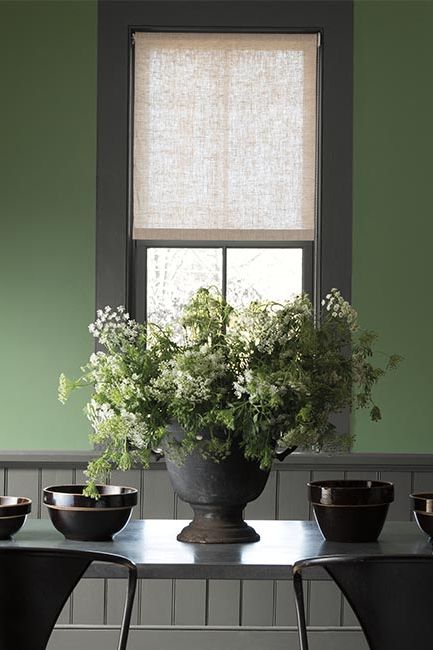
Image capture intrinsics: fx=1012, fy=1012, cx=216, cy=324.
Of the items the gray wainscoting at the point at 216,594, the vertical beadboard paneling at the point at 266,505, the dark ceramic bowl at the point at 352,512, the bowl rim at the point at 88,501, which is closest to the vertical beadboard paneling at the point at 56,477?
the gray wainscoting at the point at 216,594

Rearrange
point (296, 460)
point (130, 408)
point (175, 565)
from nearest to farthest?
point (175, 565)
point (130, 408)
point (296, 460)

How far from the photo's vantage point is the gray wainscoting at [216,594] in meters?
3.62

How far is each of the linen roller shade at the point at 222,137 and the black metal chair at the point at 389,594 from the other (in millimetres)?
2215

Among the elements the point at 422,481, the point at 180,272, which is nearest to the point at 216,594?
the point at 422,481

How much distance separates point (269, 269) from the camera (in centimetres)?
385

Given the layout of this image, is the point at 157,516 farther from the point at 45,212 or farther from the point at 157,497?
the point at 45,212

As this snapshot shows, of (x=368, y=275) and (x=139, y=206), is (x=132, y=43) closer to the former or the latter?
(x=139, y=206)

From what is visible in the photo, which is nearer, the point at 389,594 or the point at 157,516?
the point at 389,594

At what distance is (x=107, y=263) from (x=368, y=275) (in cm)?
98

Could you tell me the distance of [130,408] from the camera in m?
2.35

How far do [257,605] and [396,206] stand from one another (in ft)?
5.10

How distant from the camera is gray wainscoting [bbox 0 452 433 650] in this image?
142 inches

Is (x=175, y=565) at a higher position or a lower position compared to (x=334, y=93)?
lower

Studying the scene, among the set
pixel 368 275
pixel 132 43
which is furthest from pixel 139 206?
pixel 368 275
